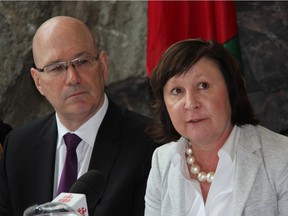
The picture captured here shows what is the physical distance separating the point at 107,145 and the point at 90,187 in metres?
0.95

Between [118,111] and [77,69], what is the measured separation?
0.99 feet

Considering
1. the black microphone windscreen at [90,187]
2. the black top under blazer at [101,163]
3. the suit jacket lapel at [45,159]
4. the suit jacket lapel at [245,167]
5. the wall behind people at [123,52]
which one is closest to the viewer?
the black microphone windscreen at [90,187]

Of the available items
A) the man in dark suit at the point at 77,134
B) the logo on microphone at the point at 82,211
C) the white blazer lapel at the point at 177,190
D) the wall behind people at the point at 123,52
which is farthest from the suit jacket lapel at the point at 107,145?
the wall behind people at the point at 123,52

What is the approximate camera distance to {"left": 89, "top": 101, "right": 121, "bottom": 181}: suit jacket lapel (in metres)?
2.51

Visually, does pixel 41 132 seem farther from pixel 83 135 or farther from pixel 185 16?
pixel 185 16

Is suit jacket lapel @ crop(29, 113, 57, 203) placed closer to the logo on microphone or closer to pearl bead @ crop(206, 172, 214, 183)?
pearl bead @ crop(206, 172, 214, 183)

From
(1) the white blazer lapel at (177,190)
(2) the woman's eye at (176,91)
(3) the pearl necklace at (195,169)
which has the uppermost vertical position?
(2) the woman's eye at (176,91)

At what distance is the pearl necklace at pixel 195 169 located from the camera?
2.16 metres

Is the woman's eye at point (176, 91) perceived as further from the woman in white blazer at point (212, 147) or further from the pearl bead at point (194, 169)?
the pearl bead at point (194, 169)

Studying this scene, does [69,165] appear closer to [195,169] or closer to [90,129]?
[90,129]

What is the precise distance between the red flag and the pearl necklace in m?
1.18

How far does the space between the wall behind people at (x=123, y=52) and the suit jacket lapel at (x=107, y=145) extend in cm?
113

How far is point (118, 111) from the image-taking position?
273cm

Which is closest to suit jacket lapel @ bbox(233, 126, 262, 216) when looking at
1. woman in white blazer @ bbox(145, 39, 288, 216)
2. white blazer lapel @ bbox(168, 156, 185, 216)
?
woman in white blazer @ bbox(145, 39, 288, 216)
